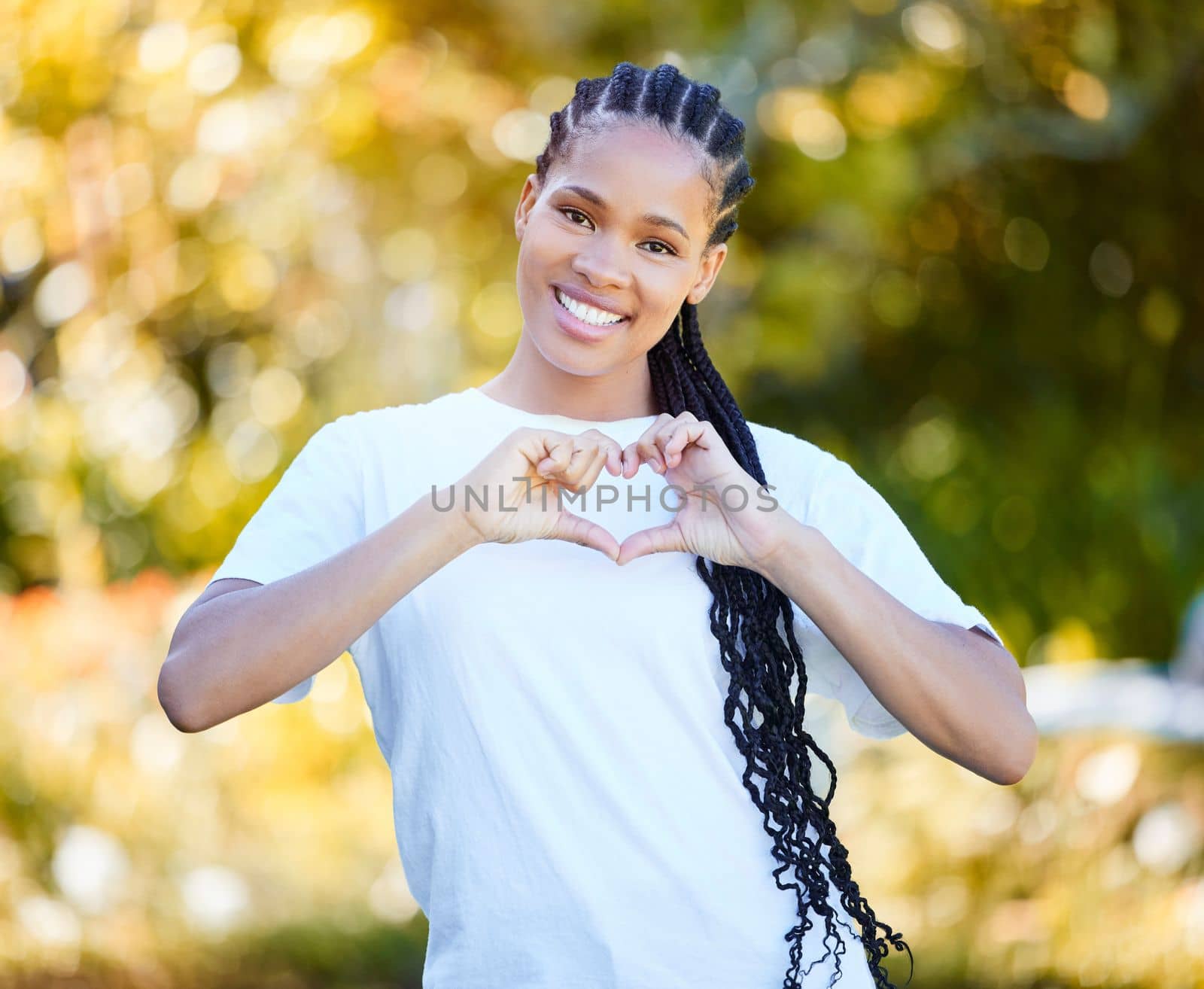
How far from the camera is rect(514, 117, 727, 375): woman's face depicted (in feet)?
6.45

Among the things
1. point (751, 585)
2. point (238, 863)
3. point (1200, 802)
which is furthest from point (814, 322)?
point (751, 585)

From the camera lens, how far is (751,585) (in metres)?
1.96

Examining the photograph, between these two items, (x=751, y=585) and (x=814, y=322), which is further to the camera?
(x=814, y=322)

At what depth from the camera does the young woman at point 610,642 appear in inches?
70.0

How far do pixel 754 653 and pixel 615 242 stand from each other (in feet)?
2.02

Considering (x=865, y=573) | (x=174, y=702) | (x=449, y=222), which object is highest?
(x=449, y=222)

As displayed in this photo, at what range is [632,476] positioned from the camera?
1.94 meters

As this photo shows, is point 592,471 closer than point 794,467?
Yes

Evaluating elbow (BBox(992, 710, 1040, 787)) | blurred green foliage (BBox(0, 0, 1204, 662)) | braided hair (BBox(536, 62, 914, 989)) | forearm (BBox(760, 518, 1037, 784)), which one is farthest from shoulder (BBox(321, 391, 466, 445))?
blurred green foliage (BBox(0, 0, 1204, 662))

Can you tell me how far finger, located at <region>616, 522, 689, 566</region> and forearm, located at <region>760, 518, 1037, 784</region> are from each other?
13cm

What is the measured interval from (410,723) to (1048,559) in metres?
4.79

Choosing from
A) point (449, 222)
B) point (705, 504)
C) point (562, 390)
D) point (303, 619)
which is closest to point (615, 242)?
point (562, 390)

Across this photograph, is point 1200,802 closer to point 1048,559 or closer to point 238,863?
point 1048,559

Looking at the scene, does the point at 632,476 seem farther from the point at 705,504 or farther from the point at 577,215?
the point at 577,215
